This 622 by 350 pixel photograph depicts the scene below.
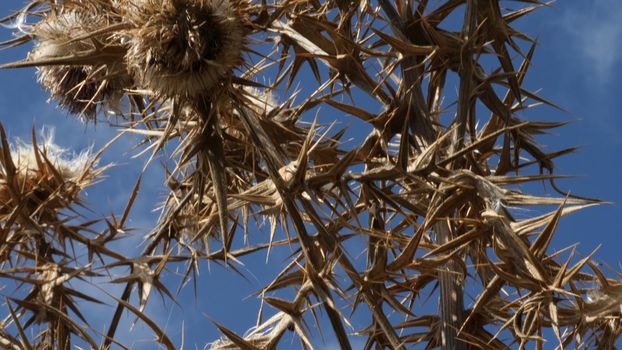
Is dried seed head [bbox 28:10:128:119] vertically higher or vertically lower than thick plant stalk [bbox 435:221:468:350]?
higher

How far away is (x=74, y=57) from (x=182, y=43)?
34cm

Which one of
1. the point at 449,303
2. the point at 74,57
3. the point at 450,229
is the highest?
the point at 74,57

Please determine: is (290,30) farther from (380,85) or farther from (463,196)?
(463,196)

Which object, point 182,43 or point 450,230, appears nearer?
point 182,43

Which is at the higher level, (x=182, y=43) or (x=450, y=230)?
(x=182, y=43)

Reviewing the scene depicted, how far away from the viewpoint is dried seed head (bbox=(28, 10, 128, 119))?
3.32m

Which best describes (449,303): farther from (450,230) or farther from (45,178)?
(45,178)

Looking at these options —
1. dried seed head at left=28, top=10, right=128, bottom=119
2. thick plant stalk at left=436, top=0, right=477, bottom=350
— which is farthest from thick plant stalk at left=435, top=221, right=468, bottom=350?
dried seed head at left=28, top=10, right=128, bottom=119

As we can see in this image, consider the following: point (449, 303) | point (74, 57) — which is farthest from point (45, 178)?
point (449, 303)

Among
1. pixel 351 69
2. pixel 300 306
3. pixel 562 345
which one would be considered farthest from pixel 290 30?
pixel 562 345

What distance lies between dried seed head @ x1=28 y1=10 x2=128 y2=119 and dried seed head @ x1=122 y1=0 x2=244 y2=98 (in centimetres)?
14

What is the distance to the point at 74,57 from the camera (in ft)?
10.2

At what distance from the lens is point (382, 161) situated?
11.8ft

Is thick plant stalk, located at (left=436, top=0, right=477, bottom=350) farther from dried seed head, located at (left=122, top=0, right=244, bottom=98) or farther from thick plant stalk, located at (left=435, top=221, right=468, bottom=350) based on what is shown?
dried seed head, located at (left=122, top=0, right=244, bottom=98)
